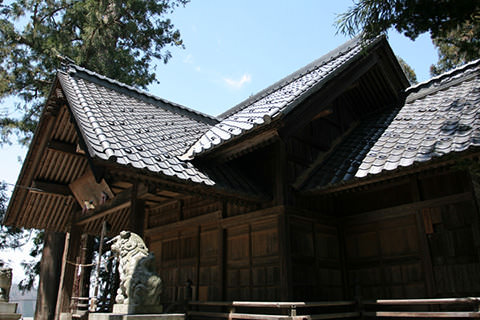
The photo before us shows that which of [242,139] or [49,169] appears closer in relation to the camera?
[242,139]

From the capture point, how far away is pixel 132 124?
763cm

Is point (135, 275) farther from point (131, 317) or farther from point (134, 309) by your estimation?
point (131, 317)

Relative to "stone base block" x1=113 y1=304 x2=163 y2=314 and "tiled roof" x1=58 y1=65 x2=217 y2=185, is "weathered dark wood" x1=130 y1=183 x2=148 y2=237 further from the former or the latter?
"stone base block" x1=113 y1=304 x2=163 y2=314

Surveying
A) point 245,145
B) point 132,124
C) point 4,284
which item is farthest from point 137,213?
point 4,284

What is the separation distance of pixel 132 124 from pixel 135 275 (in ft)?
11.8

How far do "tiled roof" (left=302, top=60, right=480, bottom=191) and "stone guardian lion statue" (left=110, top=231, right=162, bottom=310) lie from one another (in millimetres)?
3365

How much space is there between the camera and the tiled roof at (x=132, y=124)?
18.8 ft

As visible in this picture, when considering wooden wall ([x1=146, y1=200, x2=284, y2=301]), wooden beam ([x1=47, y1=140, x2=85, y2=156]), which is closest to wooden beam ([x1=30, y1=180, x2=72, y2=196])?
wooden beam ([x1=47, y1=140, x2=85, y2=156])

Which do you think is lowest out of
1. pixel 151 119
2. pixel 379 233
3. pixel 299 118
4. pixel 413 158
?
pixel 379 233

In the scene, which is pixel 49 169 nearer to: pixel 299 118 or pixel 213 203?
pixel 213 203

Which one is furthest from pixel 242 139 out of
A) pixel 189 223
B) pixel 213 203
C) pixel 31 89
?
pixel 31 89

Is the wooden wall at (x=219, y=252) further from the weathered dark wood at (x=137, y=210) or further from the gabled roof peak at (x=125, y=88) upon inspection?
the gabled roof peak at (x=125, y=88)

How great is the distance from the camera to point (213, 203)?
815 cm

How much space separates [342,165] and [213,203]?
290 centimetres
